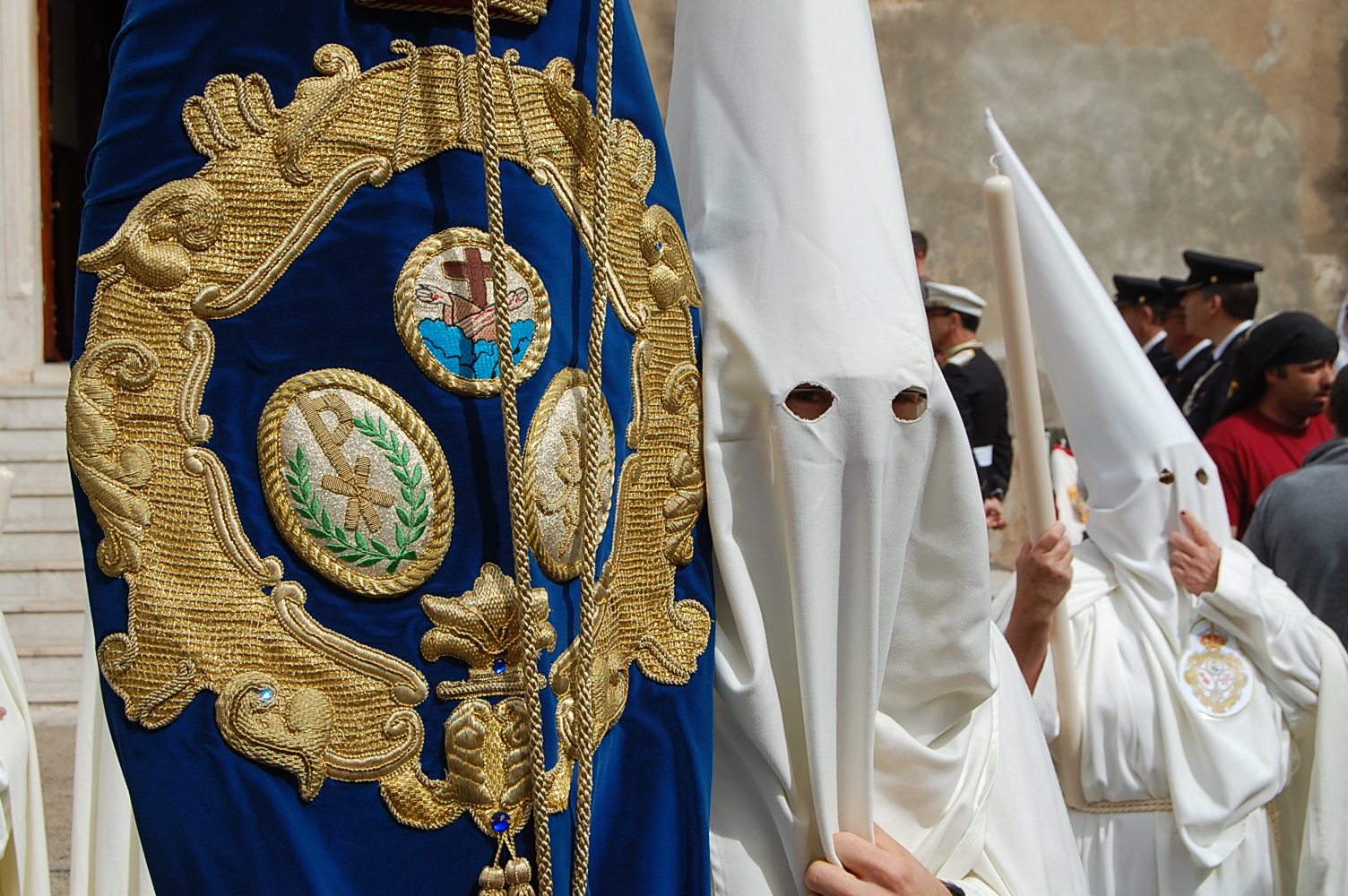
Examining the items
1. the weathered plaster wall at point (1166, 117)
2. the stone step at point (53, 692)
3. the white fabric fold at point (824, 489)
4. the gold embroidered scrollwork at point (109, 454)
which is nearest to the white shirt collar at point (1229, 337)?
the weathered plaster wall at point (1166, 117)

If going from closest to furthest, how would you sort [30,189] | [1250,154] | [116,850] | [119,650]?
1. [119,650]
2. [116,850]
3. [30,189]
4. [1250,154]

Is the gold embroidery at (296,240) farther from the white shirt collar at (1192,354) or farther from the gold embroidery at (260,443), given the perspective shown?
the white shirt collar at (1192,354)

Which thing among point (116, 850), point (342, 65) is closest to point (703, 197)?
point (342, 65)

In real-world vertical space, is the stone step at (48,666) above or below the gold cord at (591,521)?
below

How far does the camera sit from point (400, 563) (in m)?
1.22

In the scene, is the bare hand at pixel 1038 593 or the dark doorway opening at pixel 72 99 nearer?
the bare hand at pixel 1038 593

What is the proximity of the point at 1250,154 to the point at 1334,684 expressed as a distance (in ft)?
28.2

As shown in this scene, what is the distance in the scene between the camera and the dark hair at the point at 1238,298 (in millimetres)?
7422

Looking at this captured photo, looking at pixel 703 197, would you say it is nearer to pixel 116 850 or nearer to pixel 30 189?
pixel 116 850

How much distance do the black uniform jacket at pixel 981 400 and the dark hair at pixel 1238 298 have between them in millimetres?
1544

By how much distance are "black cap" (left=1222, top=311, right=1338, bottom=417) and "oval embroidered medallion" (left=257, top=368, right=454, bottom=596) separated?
4934mm

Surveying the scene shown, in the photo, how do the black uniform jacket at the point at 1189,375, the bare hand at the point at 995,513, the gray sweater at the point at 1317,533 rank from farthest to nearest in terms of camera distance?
the black uniform jacket at the point at 1189,375
the bare hand at the point at 995,513
the gray sweater at the point at 1317,533

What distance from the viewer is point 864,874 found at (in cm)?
151

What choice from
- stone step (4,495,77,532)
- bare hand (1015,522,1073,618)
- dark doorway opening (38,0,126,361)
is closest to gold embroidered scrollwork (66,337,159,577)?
bare hand (1015,522,1073,618)
